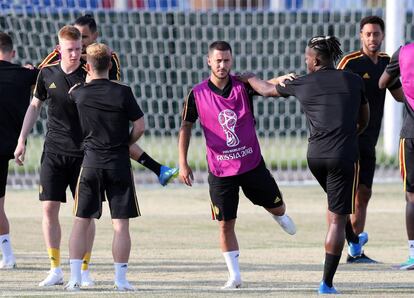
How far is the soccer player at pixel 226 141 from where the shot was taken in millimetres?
8906

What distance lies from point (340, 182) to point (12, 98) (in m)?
3.34

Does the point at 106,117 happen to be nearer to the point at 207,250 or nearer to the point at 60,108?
the point at 60,108

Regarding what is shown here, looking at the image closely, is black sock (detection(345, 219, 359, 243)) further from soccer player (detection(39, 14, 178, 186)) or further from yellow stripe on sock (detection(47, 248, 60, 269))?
yellow stripe on sock (detection(47, 248, 60, 269))

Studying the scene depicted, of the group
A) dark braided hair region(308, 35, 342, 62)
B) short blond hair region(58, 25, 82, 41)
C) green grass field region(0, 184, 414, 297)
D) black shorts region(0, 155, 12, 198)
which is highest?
short blond hair region(58, 25, 82, 41)

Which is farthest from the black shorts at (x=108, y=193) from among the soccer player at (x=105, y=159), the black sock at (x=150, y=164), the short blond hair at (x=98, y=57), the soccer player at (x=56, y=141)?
the short blond hair at (x=98, y=57)

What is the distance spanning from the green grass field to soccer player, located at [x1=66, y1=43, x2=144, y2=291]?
0.35 metres

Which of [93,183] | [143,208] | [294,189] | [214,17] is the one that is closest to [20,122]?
[93,183]

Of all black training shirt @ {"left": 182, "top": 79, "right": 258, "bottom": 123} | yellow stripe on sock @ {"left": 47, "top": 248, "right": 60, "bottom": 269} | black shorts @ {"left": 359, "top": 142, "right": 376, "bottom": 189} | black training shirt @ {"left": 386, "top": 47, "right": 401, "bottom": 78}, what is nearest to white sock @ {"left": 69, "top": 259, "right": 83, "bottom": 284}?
yellow stripe on sock @ {"left": 47, "top": 248, "right": 60, "bottom": 269}

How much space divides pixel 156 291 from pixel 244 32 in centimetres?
1143

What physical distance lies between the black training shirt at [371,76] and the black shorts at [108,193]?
2.93m

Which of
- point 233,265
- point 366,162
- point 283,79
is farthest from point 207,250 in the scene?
point 283,79

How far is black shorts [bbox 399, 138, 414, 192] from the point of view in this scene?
10.0 metres

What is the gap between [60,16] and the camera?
18219 mm

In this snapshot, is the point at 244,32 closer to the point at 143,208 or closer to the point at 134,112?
the point at 143,208
